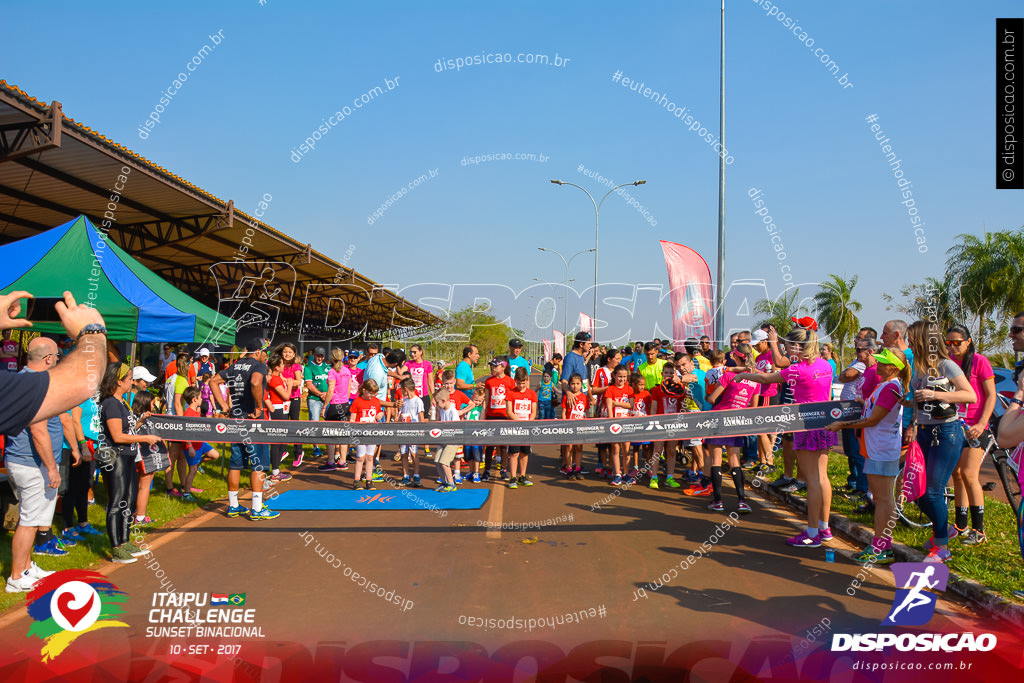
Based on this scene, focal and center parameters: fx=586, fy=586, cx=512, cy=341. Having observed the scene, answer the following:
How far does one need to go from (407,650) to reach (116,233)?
18.4 meters

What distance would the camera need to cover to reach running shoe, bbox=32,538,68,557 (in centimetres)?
535

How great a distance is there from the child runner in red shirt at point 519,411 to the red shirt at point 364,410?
1.92 m

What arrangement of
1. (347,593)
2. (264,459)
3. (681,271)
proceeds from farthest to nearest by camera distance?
1. (681,271)
2. (264,459)
3. (347,593)

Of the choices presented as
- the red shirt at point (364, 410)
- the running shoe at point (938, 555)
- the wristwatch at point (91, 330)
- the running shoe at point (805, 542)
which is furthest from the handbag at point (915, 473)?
the red shirt at point (364, 410)

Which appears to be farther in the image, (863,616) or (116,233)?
(116,233)

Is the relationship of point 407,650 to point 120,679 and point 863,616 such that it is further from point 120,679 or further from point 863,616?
point 863,616

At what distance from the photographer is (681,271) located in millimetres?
13781

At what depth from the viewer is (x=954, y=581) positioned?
4.72 meters

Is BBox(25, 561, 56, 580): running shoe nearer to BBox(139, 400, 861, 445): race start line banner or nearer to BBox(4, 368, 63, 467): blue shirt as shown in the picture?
BBox(4, 368, 63, 467): blue shirt

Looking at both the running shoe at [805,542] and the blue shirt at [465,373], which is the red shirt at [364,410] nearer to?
the blue shirt at [465,373]

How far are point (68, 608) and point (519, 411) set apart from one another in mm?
5567

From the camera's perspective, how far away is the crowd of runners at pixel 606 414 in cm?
509

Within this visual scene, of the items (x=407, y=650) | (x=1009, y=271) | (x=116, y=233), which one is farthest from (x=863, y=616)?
(x=1009, y=271)

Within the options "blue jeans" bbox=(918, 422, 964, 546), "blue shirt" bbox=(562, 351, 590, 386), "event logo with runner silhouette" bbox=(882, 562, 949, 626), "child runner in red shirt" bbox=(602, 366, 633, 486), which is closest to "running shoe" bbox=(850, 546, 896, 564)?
"event logo with runner silhouette" bbox=(882, 562, 949, 626)
